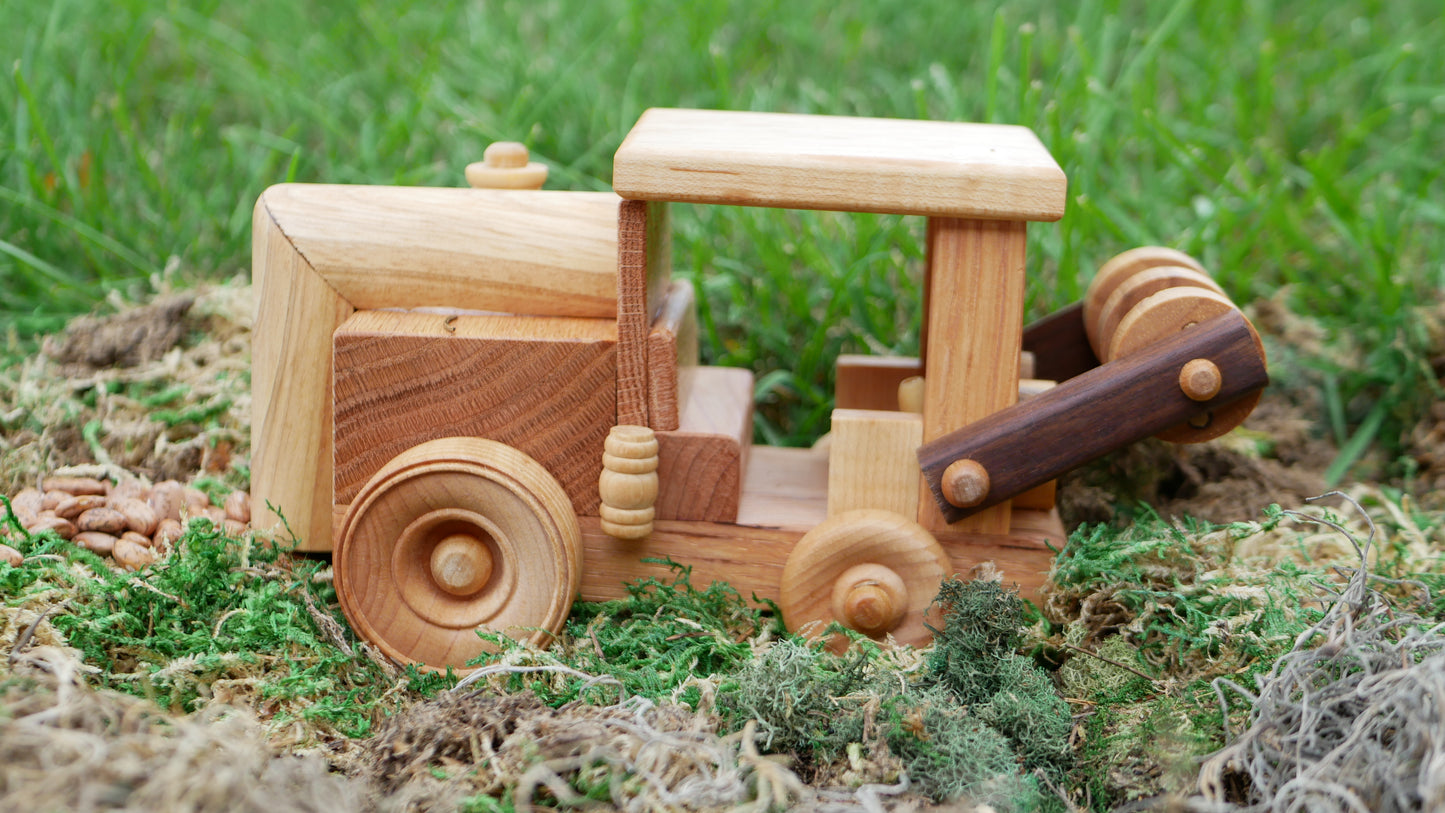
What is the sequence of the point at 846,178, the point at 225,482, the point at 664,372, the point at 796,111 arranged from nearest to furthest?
the point at 846,178 → the point at 664,372 → the point at 225,482 → the point at 796,111

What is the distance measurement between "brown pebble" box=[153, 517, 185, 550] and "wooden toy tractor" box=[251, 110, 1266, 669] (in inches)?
4.6

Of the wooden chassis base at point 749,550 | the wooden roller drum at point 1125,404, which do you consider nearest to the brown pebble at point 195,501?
the wooden chassis base at point 749,550

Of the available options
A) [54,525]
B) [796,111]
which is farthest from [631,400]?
[796,111]

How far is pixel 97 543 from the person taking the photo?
1.63 meters

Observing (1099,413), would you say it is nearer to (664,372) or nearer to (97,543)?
(664,372)

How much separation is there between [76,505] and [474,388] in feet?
2.03

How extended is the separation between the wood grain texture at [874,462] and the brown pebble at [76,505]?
3.52 ft

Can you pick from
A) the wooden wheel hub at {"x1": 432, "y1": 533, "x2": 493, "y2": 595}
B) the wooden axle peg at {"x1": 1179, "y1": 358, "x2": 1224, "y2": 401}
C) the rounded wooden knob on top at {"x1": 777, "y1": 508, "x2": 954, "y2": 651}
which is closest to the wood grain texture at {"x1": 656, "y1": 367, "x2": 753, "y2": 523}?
the rounded wooden knob on top at {"x1": 777, "y1": 508, "x2": 954, "y2": 651}

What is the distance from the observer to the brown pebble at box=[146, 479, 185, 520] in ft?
5.68

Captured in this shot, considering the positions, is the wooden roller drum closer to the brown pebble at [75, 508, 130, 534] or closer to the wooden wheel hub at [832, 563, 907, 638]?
the wooden wheel hub at [832, 563, 907, 638]

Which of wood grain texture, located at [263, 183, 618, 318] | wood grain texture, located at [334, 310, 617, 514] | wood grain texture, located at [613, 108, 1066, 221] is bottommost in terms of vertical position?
wood grain texture, located at [334, 310, 617, 514]

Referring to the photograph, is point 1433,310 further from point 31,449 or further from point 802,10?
point 31,449

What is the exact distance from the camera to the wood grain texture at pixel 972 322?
5.00ft

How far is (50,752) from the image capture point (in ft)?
3.29
